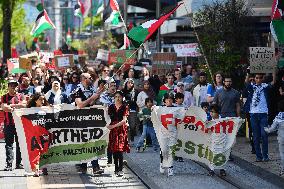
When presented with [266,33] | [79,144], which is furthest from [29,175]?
[266,33]

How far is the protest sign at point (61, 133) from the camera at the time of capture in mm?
14188

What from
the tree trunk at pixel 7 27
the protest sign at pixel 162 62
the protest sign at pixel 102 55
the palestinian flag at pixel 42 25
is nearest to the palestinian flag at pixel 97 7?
the protest sign at pixel 102 55

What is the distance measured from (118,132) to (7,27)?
34572mm

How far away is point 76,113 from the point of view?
14.5m

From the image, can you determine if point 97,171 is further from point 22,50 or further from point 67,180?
point 22,50

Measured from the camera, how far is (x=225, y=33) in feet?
73.6

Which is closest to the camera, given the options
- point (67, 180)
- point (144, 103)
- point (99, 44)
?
point (67, 180)

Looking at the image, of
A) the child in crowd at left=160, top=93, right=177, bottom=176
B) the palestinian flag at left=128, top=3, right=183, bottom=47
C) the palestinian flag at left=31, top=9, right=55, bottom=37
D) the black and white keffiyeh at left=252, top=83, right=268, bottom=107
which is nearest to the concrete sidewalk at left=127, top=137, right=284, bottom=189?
the child in crowd at left=160, top=93, right=177, bottom=176

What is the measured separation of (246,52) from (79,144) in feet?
31.0

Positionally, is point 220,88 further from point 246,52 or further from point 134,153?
point 246,52

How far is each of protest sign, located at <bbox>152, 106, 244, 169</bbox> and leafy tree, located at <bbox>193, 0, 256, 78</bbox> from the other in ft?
23.8

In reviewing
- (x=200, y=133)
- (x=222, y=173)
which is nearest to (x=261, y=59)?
(x=200, y=133)

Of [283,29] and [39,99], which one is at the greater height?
[283,29]

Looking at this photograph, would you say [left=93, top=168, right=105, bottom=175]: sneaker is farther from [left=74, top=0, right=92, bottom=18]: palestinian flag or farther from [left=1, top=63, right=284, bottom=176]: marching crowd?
[left=74, top=0, right=92, bottom=18]: palestinian flag
